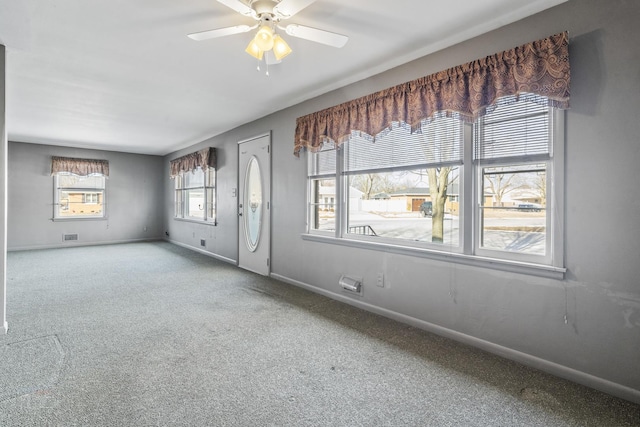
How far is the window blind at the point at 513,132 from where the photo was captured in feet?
7.14

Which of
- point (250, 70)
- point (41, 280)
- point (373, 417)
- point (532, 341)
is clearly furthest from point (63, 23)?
point (532, 341)

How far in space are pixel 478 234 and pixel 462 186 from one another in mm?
393

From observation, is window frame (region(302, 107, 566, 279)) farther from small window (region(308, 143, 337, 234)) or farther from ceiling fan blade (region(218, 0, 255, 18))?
ceiling fan blade (region(218, 0, 255, 18))

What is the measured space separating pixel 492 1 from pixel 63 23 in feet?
9.74

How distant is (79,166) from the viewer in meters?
7.26

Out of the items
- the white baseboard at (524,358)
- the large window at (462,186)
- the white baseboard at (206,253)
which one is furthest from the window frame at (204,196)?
the white baseboard at (524,358)

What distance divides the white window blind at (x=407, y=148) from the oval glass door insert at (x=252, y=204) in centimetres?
186

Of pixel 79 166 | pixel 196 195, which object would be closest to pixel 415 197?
pixel 196 195

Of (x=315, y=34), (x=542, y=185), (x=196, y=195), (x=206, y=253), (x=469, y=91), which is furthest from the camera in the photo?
(x=196, y=195)

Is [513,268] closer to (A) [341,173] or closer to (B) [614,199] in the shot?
(B) [614,199]

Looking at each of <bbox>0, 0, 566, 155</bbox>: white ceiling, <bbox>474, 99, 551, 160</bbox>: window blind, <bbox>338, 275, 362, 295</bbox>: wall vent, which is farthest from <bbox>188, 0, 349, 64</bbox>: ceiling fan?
<bbox>338, 275, 362, 295</bbox>: wall vent

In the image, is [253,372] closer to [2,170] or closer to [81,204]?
[2,170]

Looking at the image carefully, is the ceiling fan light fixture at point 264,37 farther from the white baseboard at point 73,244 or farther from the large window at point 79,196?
the white baseboard at point 73,244

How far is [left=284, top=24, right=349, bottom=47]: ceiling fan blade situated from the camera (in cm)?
204
